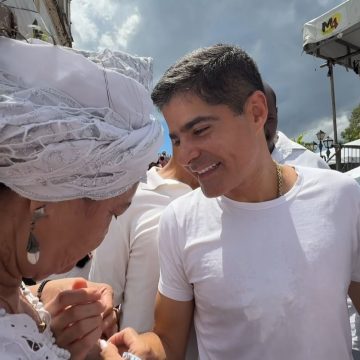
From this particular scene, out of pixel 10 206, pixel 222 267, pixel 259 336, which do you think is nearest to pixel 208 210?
pixel 222 267

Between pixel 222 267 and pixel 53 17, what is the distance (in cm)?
1659

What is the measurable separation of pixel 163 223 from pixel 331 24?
21.4 ft

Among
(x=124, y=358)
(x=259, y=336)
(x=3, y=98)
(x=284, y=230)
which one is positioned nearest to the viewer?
(x=3, y=98)

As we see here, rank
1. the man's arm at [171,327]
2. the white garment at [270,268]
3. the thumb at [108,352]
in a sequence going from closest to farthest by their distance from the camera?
the thumb at [108,352]
the white garment at [270,268]
the man's arm at [171,327]

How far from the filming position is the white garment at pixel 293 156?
3.15 m

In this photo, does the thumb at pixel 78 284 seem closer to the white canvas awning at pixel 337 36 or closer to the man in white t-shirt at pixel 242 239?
the man in white t-shirt at pixel 242 239

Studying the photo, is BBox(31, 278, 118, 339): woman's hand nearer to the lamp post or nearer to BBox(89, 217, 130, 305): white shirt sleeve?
BBox(89, 217, 130, 305): white shirt sleeve

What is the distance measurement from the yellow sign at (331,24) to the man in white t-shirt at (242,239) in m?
5.91

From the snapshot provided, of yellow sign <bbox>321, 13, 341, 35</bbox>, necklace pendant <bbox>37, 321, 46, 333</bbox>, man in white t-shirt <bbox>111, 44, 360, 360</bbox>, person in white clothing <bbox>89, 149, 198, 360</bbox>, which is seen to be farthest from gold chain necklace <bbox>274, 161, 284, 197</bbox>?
yellow sign <bbox>321, 13, 341, 35</bbox>

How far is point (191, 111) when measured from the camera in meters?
1.74

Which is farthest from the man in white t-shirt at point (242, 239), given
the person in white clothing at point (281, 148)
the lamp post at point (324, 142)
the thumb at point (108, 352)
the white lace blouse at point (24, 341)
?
the lamp post at point (324, 142)

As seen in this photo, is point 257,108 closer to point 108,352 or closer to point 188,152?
point 188,152

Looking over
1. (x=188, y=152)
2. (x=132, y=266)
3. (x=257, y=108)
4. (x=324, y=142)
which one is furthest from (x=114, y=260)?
(x=324, y=142)

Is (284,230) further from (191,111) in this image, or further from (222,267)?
(191,111)
